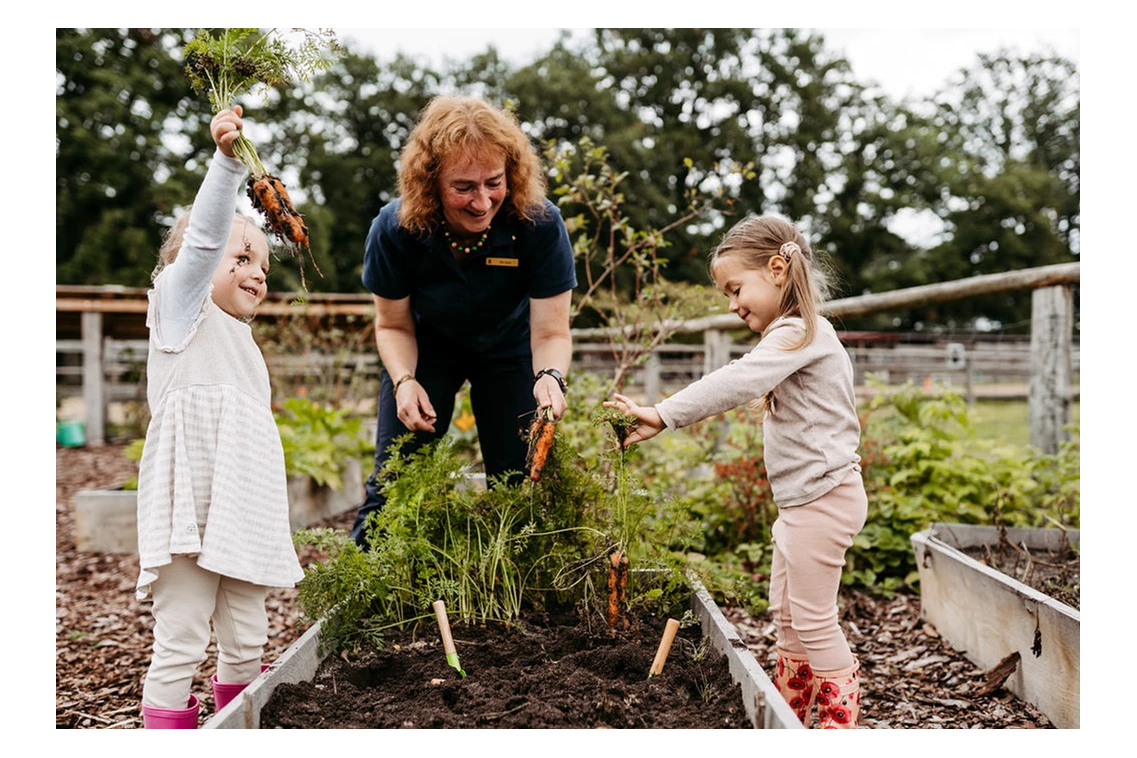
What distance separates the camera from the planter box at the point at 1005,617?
2254mm

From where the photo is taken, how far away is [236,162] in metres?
1.92

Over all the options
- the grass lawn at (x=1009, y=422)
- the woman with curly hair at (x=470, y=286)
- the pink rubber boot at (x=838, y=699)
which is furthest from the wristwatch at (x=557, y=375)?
the grass lawn at (x=1009, y=422)

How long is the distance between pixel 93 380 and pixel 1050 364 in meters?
9.85

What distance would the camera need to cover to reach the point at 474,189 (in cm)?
250

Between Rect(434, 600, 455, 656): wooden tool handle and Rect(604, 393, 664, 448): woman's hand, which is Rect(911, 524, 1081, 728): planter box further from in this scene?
Rect(434, 600, 455, 656): wooden tool handle

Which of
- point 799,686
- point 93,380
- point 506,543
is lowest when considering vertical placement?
point 799,686

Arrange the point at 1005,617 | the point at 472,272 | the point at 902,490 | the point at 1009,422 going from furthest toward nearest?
the point at 1009,422
the point at 902,490
the point at 472,272
the point at 1005,617

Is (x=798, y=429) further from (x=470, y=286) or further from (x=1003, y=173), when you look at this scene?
(x=1003, y=173)

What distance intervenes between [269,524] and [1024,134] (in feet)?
110

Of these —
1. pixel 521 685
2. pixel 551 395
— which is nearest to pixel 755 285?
pixel 551 395

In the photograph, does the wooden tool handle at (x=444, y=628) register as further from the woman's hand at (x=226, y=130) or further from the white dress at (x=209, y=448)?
the woman's hand at (x=226, y=130)

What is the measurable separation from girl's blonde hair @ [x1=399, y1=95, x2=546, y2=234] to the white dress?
0.72m

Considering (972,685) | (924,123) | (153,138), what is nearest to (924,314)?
(924,123)
